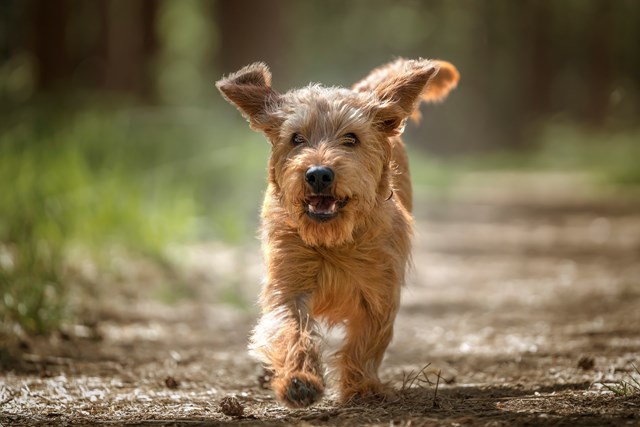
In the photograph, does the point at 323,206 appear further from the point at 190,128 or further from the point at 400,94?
the point at 190,128

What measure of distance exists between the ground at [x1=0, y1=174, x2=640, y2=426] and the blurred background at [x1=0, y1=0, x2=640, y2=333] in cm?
39

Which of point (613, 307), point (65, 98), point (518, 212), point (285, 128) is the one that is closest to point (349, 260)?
point (285, 128)

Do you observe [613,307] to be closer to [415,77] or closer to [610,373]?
[610,373]

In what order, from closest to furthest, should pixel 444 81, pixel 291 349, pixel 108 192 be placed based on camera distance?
pixel 291 349
pixel 444 81
pixel 108 192

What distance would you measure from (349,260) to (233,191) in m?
8.15

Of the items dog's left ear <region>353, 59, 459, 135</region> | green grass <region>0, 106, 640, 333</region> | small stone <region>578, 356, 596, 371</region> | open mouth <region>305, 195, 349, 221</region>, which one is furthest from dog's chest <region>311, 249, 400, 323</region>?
green grass <region>0, 106, 640, 333</region>

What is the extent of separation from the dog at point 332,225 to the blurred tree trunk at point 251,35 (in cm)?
1316

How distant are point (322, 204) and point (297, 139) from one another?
19.8 inches

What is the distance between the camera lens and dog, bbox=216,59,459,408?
185 inches

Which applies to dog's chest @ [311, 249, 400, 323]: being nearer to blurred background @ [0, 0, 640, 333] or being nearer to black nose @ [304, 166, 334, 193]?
black nose @ [304, 166, 334, 193]

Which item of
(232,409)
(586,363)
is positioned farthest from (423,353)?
(232,409)

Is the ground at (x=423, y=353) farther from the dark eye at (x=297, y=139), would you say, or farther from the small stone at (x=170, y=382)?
the dark eye at (x=297, y=139)

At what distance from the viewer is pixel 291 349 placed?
179 inches

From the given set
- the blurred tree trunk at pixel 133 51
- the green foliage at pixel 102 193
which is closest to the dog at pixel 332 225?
the green foliage at pixel 102 193
